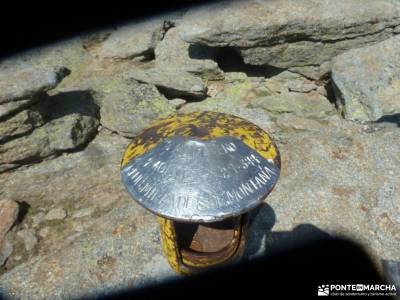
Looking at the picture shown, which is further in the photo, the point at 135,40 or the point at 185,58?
the point at 135,40

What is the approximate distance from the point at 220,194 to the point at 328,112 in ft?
11.5

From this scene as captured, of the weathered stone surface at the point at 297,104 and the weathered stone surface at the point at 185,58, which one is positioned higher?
the weathered stone surface at the point at 185,58

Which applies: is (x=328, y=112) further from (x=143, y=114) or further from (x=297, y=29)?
(x=143, y=114)

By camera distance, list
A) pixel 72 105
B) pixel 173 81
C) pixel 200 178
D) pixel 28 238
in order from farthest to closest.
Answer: pixel 173 81, pixel 72 105, pixel 28 238, pixel 200 178

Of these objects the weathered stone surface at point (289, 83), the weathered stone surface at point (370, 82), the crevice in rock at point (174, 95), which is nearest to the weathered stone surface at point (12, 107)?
the crevice in rock at point (174, 95)

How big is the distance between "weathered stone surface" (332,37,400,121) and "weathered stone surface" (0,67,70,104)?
367 centimetres

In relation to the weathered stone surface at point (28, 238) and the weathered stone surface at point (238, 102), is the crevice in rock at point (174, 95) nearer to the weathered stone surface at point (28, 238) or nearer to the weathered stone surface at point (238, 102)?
the weathered stone surface at point (238, 102)

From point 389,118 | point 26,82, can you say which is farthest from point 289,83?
point 26,82

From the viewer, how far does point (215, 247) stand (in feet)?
10.5

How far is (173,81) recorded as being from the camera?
5.43m

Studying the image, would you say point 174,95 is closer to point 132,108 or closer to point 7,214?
point 132,108

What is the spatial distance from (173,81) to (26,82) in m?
1.94

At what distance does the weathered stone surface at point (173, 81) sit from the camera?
5.39m

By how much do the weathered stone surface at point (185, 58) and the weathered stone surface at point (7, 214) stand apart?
3.09m
